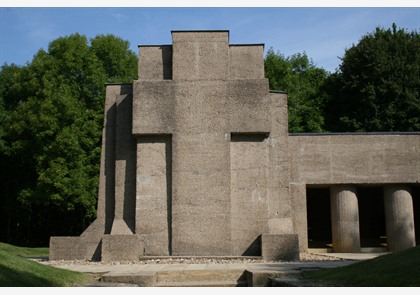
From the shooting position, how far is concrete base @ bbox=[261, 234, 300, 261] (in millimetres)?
18922

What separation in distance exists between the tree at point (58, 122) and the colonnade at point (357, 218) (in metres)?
16.3

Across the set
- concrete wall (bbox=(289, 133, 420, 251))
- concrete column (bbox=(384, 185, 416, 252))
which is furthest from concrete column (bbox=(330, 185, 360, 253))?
concrete column (bbox=(384, 185, 416, 252))

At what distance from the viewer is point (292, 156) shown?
2334 centimetres

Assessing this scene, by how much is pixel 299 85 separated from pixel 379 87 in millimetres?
7162

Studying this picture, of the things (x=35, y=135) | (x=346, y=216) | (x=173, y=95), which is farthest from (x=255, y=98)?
(x=35, y=135)

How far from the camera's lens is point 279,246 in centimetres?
1908

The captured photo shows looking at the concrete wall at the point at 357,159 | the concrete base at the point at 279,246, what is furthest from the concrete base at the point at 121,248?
the concrete wall at the point at 357,159

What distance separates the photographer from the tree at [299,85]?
128 feet

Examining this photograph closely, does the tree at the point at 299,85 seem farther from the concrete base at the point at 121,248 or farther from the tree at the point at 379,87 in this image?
the concrete base at the point at 121,248

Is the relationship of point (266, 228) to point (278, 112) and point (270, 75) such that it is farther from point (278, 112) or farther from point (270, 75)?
point (270, 75)

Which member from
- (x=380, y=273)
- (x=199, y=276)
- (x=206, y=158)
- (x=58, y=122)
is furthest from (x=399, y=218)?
(x=58, y=122)

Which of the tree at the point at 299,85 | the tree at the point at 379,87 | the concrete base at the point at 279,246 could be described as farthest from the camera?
the tree at the point at 299,85

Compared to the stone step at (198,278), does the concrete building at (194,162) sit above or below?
above

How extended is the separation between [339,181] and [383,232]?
10.4 m
